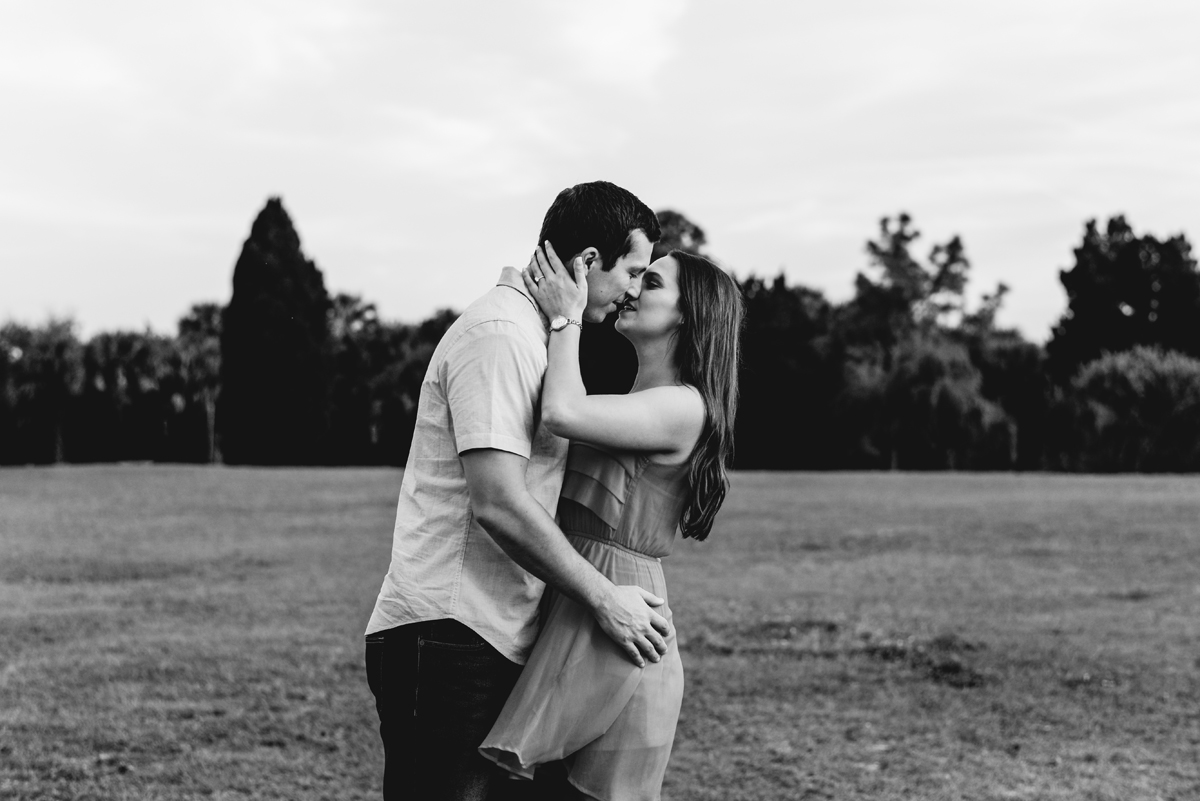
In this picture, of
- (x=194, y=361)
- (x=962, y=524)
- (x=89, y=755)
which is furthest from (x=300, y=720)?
(x=194, y=361)

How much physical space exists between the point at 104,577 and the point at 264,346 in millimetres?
23660

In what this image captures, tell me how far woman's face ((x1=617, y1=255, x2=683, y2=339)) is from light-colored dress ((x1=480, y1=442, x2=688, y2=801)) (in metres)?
0.33

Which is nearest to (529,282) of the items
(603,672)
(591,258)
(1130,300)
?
(591,258)

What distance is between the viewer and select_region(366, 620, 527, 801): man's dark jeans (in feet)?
9.37

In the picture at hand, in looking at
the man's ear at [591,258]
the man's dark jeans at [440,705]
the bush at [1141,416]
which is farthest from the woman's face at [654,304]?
the bush at [1141,416]

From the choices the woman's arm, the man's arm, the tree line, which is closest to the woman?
the woman's arm

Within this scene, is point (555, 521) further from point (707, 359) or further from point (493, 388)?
point (707, 359)

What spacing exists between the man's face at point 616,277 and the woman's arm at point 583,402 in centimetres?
5

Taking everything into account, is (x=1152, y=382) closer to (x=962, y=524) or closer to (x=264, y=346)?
(x=962, y=524)

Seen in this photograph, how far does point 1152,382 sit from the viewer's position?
37.8 m

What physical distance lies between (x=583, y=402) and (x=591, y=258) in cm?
39

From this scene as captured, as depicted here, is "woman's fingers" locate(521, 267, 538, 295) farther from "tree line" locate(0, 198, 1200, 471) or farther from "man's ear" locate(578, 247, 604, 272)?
"tree line" locate(0, 198, 1200, 471)

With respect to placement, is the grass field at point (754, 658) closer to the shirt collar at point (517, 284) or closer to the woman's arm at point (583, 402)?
the woman's arm at point (583, 402)

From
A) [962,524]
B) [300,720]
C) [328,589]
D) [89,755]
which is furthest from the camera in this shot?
[962,524]
